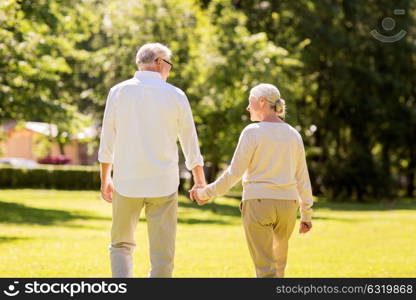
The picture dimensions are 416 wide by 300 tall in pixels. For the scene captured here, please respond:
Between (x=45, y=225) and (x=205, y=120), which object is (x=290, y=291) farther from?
(x=205, y=120)

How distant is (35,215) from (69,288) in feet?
62.5

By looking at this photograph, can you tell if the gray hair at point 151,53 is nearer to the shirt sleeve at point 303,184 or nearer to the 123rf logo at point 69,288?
the shirt sleeve at point 303,184

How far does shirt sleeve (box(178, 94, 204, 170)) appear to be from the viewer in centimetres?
774

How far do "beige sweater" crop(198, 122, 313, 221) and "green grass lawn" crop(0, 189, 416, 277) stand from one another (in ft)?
12.5

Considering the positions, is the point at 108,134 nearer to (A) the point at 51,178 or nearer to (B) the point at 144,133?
(B) the point at 144,133

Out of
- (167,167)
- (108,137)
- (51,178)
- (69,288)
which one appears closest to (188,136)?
(167,167)

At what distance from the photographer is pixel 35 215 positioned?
25984mm

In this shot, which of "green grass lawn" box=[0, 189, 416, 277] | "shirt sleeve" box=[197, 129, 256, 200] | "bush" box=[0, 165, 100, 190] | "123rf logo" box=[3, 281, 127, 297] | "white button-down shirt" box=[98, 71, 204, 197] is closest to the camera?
"123rf logo" box=[3, 281, 127, 297]

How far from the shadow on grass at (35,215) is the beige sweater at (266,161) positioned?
15691mm

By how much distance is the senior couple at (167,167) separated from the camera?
7652 mm

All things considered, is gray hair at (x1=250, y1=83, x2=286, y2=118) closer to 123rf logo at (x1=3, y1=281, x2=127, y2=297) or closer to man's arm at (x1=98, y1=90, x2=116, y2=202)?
man's arm at (x1=98, y1=90, x2=116, y2=202)
